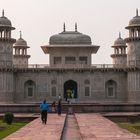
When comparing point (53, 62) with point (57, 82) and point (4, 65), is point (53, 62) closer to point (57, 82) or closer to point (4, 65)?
point (57, 82)

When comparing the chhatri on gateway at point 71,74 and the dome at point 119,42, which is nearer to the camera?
the chhatri on gateway at point 71,74

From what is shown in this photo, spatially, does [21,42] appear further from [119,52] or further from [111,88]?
[111,88]

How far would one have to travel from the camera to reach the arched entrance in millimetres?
41750

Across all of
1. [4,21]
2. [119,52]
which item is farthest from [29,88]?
[119,52]

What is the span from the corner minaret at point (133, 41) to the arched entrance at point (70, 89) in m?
5.19

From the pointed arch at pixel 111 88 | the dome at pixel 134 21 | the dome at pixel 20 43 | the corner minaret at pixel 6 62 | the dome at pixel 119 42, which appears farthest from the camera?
the dome at pixel 20 43

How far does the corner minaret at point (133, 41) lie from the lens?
40.3m

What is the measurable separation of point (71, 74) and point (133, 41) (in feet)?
19.5

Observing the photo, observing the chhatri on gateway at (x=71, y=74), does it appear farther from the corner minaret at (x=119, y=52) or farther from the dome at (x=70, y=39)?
the corner minaret at (x=119, y=52)

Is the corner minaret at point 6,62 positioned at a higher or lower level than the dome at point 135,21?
lower

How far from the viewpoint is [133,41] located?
40.6m

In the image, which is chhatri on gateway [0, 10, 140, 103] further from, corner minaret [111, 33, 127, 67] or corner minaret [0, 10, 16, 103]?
corner minaret [111, 33, 127, 67]

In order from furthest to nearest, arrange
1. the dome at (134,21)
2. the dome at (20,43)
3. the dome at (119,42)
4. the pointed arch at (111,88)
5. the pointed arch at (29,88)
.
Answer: the dome at (20,43) < the dome at (119,42) < the pointed arch at (111,88) < the pointed arch at (29,88) < the dome at (134,21)

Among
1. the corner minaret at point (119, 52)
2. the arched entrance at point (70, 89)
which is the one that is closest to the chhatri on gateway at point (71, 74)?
the arched entrance at point (70, 89)
